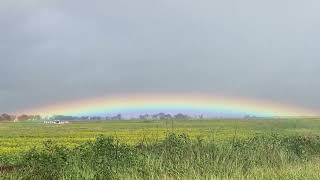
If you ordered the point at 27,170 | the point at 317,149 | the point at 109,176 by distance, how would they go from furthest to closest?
the point at 317,149 → the point at 27,170 → the point at 109,176

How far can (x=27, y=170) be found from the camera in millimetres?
13406

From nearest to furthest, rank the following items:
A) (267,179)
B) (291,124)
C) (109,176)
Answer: (267,179)
(109,176)
(291,124)

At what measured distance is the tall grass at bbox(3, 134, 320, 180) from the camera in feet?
40.3

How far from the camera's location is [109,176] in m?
12.5

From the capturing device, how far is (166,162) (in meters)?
13.5

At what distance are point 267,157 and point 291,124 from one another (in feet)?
162

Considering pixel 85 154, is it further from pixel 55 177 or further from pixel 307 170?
pixel 307 170

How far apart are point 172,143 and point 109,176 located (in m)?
3.42

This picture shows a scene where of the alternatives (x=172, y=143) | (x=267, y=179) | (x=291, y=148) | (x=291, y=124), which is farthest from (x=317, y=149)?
(x=291, y=124)

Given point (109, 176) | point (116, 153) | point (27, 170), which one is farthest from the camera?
point (116, 153)

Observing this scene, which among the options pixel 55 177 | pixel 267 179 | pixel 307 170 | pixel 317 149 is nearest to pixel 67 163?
pixel 55 177

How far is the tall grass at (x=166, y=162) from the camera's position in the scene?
12289mm

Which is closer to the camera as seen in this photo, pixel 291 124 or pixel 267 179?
pixel 267 179

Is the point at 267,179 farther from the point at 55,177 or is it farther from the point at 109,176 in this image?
the point at 55,177
